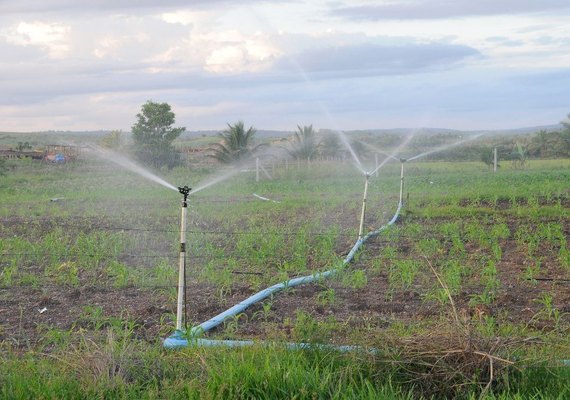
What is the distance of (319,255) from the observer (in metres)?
8.83

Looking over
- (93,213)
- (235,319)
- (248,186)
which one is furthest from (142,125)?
(235,319)

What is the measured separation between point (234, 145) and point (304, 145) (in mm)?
4746

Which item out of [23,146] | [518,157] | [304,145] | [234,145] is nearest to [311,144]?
[304,145]

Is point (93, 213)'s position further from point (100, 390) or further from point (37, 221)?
point (100, 390)

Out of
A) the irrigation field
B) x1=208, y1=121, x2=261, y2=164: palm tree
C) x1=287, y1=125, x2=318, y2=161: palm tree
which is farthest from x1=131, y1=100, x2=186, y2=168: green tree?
the irrigation field

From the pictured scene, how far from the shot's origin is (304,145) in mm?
35906

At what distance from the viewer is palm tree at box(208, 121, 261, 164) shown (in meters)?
32.1

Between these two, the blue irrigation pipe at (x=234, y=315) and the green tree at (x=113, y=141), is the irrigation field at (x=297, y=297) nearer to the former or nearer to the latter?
the blue irrigation pipe at (x=234, y=315)

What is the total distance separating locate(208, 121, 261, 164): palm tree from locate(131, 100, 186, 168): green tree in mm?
3261

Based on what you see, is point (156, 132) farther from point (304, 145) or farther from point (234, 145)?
point (304, 145)

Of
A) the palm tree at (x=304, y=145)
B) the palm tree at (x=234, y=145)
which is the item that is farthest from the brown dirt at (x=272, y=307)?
the palm tree at (x=304, y=145)

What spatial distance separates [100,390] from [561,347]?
2.84m

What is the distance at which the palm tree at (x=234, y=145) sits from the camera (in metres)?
32.1

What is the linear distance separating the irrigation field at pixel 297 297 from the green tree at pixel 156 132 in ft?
41.8
